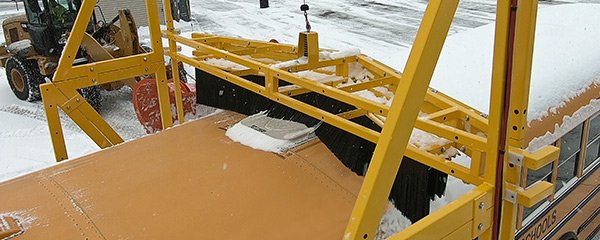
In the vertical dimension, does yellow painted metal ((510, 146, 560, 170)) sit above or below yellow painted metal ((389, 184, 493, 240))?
above

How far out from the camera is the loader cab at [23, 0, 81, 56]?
8.47 meters

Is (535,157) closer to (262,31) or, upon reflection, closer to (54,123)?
(54,123)

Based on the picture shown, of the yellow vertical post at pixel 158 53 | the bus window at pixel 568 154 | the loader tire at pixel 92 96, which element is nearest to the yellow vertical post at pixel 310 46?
the yellow vertical post at pixel 158 53

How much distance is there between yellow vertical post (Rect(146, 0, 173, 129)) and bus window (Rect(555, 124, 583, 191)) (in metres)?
2.69

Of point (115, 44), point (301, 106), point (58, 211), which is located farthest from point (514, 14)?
point (115, 44)

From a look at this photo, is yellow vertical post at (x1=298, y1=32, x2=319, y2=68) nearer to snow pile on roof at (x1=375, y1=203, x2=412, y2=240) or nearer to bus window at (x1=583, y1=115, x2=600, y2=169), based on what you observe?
snow pile on roof at (x1=375, y1=203, x2=412, y2=240)

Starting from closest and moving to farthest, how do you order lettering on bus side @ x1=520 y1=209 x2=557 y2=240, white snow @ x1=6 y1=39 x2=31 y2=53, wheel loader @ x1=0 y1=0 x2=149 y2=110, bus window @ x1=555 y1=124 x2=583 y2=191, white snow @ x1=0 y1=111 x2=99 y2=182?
lettering on bus side @ x1=520 y1=209 x2=557 y2=240, bus window @ x1=555 y1=124 x2=583 y2=191, white snow @ x1=0 y1=111 x2=99 y2=182, wheel loader @ x1=0 y1=0 x2=149 y2=110, white snow @ x1=6 y1=39 x2=31 y2=53

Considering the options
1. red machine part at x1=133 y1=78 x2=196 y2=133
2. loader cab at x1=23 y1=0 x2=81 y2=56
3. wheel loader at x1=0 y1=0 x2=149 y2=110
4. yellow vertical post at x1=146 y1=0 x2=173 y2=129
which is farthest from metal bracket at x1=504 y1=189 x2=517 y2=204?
loader cab at x1=23 y1=0 x2=81 y2=56

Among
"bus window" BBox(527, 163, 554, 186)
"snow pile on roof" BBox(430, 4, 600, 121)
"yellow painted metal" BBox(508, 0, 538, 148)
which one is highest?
"yellow painted metal" BBox(508, 0, 538, 148)

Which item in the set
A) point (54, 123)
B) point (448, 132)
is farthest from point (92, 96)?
point (448, 132)

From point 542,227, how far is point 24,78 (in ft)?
26.6

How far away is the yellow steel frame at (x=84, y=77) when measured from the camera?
3582mm

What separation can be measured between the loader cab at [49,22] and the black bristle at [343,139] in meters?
5.45

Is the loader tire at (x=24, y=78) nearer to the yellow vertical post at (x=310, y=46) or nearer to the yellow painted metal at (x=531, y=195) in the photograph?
the yellow vertical post at (x=310, y=46)
